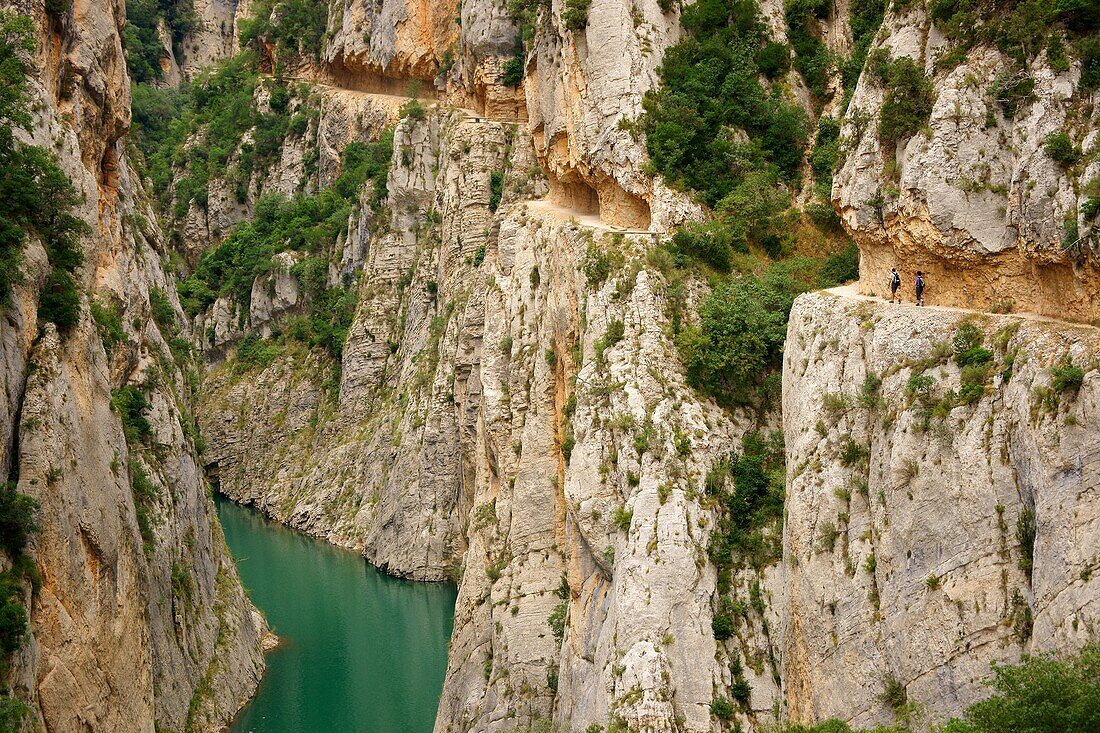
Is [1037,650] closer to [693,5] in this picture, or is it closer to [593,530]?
[593,530]

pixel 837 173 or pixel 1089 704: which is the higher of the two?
pixel 837 173

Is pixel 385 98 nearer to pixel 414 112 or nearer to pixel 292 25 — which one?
pixel 414 112

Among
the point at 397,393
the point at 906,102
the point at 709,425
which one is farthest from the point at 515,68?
the point at 906,102

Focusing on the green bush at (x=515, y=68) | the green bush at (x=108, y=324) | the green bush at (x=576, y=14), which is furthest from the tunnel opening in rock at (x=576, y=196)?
the green bush at (x=108, y=324)

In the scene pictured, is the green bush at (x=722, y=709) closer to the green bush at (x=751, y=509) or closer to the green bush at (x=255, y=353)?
the green bush at (x=751, y=509)

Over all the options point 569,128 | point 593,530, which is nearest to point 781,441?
point 593,530

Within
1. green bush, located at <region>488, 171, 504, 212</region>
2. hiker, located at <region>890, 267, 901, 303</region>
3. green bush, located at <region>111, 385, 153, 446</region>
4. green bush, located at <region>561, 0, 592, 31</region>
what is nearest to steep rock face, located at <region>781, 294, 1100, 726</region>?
hiker, located at <region>890, 267, 901, 303</region>
